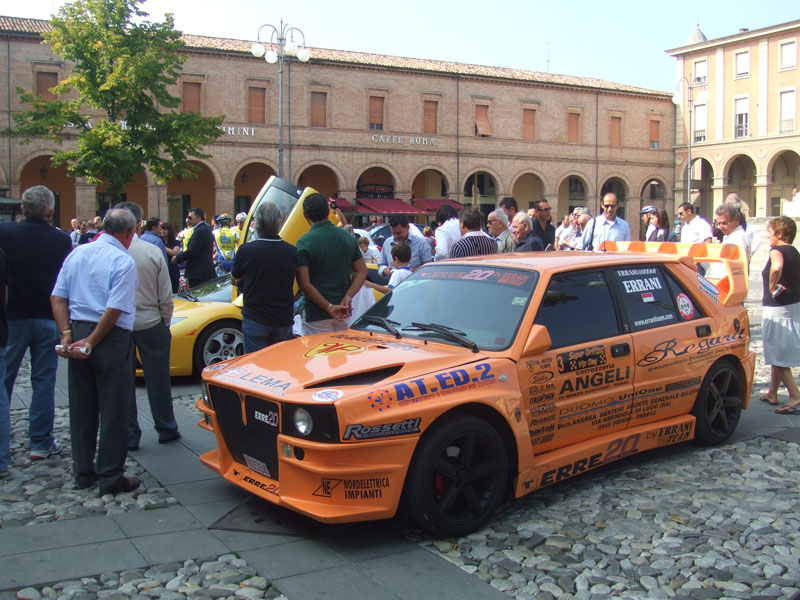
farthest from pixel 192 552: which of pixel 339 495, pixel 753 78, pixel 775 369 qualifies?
pixel 753 78

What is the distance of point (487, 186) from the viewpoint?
152 feet

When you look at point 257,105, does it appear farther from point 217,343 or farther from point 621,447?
point 621,447

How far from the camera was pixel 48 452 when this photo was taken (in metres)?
5.74

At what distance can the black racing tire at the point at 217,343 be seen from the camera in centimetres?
849

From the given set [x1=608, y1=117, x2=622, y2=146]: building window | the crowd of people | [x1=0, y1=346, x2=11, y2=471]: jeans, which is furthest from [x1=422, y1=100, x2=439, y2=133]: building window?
[x1=0, y1=346, x2=11, y2=471]: jeans

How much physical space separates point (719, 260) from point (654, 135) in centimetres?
4672

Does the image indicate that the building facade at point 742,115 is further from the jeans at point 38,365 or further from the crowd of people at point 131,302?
the jeans at point 38,365

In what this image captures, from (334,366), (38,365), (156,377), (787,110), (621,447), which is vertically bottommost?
(621,447)

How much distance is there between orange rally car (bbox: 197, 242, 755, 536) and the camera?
391 cm

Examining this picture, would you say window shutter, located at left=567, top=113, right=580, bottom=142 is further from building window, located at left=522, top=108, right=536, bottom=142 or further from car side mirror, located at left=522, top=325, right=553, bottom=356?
car side mirror, located at left=522, top=325, right=553, bottom=356

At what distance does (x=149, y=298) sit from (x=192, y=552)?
236 centimetres

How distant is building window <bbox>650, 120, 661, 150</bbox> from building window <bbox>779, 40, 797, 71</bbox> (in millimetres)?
7790

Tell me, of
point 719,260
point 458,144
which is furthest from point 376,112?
point 719,260

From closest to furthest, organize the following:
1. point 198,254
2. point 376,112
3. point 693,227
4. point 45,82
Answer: point 693,227, point 198,254, point 45,82, point 376,112
